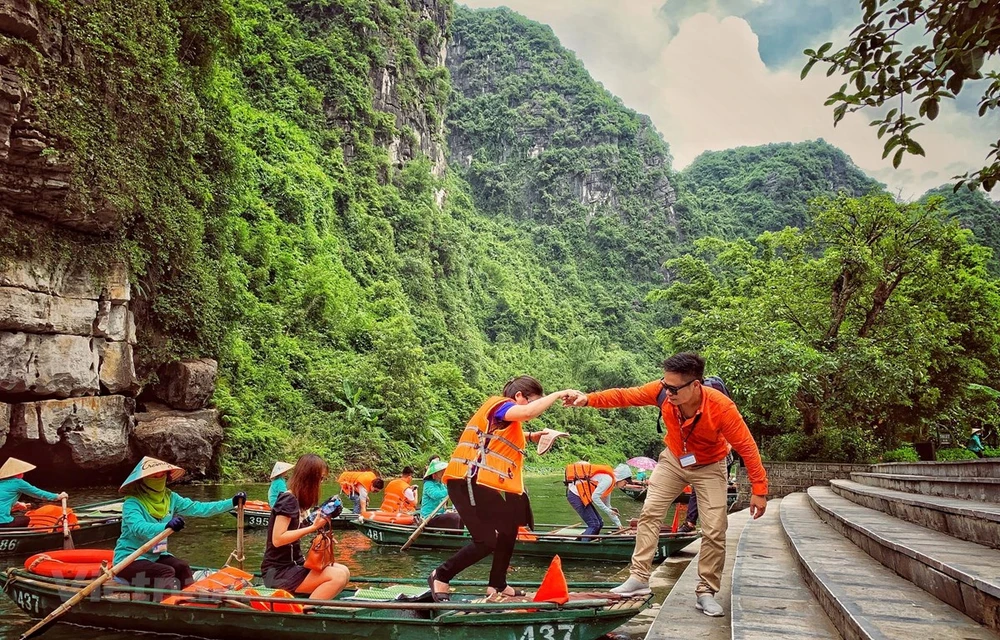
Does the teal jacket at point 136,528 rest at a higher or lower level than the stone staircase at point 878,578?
higher

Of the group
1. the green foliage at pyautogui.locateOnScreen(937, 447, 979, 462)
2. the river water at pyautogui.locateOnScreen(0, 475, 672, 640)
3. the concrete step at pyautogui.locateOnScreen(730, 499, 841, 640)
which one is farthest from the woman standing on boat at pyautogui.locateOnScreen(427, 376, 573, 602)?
the green foliage at pyautogui.locateOnScreen(937, 447, 979, 462)

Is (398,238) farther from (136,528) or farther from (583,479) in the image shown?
(136,528)

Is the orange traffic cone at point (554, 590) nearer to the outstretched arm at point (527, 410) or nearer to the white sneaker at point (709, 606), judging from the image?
the white sneaker at point (709, 606)

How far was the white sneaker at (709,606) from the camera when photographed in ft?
13.8

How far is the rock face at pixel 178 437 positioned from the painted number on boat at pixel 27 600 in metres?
12.1

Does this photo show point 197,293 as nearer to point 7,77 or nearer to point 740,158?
point 7,77

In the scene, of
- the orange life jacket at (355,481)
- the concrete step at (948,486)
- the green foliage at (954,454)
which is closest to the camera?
the concrete step at (948,486)

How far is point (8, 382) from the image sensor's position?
14.2m

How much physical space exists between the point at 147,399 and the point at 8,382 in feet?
16.3

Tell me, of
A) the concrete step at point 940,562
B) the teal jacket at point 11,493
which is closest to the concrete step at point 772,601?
the concrete step at point 940,562

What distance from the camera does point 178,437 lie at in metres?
17.9

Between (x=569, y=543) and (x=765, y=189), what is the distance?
9360 centimetres

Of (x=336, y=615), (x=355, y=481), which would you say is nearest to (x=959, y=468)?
(x=336, y=615)

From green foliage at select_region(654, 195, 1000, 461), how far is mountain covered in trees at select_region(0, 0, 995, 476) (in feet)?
0.37
